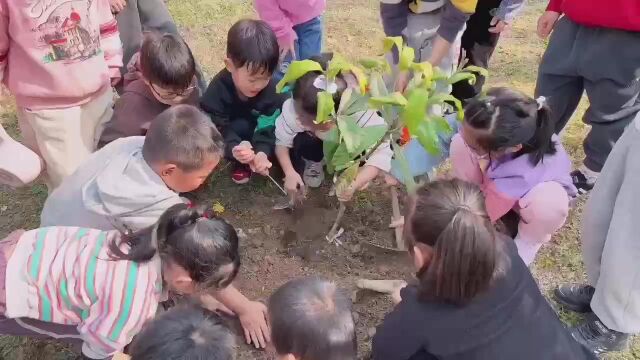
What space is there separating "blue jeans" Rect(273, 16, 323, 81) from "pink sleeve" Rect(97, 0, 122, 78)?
0.81 metres

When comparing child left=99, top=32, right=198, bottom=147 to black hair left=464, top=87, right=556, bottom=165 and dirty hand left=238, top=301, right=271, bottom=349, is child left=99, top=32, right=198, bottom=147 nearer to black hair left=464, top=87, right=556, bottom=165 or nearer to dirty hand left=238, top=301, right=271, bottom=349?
dirty hand left=238, top=301, right=271, bottom=349

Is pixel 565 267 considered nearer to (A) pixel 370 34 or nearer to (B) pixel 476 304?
(B) pixel 476 304

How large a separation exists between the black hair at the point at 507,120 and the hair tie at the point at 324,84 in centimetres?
48

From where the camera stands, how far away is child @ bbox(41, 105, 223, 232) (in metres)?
1.91

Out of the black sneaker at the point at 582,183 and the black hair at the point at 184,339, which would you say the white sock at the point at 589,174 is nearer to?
the black sneaker at the point at 582,183

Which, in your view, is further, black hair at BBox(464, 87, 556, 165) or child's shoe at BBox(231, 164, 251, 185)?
child's shoe at BBox(231, 164, 251, 185)

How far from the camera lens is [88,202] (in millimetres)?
1950

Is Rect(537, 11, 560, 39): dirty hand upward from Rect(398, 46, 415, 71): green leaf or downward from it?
downward

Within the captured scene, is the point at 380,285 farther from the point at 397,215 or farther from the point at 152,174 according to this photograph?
the point at 152,174

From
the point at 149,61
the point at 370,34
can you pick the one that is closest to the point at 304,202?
the point at 149,61

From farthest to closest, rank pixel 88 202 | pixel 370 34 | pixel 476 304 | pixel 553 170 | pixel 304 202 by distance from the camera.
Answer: pixel 370 34, pixel 304 202, pixel 553 170, pixel 88 202, pixel 476 304

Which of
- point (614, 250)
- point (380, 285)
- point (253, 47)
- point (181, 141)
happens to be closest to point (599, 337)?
point (614, 250)

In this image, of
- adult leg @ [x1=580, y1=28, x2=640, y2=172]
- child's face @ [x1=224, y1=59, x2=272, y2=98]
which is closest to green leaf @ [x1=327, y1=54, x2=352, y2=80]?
child's face @ [x1=224, y1=59, x2=272, y2=98]

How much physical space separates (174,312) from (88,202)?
0.74 meters
